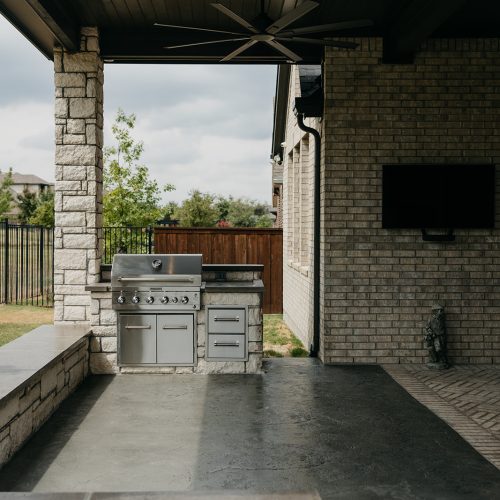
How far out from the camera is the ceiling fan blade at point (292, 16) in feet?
15.2

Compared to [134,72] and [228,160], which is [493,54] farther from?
[228,160]

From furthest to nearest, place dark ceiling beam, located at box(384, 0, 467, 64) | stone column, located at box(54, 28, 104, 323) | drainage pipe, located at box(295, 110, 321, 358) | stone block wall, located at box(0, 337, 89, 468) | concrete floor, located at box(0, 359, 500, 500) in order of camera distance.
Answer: drainage pipe, located at box(295, 110, 321, 358)
stone column, located at box(54, 28, 104, 323)
dark ceiling beam, located at box(384, 0, 467, 64)
stone block wall, located at box(0, 337, 89, 468)
concrete floor, located at box(0, 359, 500, 500)


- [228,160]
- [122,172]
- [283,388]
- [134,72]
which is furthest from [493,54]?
[228,160]

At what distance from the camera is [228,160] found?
5178 cm

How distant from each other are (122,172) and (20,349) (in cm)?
986

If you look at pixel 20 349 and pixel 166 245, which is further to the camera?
pixel 166 245

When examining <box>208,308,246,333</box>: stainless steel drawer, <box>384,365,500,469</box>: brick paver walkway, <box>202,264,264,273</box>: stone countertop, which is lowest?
<box>384,365,500,469</box>: brick paver walkway

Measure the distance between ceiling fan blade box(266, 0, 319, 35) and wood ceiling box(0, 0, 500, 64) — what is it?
85cm

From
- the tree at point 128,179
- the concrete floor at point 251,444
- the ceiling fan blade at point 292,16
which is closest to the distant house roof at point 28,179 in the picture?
the tree at point 128,179

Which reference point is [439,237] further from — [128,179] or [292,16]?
[128,179]

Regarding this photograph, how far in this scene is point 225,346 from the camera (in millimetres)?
6176

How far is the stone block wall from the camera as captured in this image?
12.2 ft

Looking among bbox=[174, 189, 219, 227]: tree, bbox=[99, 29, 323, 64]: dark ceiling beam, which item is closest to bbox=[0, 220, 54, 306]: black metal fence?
bbox=[99, 29, 323, 64]: dark ceiling beam

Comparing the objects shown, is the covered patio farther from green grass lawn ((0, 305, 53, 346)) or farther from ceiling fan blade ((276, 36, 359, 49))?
green grass lawn ((0, 305, 53, 346))
